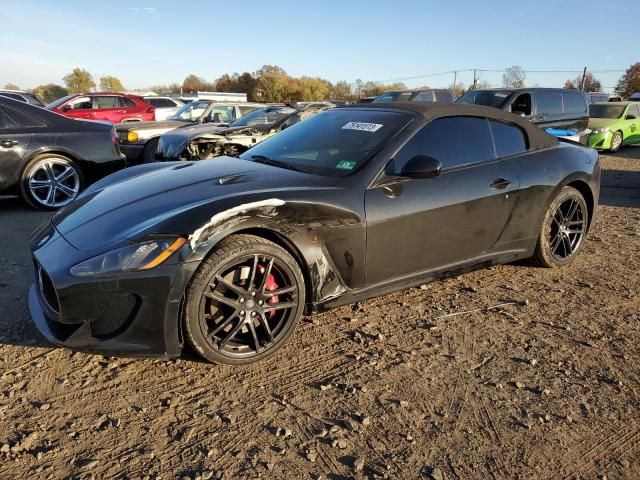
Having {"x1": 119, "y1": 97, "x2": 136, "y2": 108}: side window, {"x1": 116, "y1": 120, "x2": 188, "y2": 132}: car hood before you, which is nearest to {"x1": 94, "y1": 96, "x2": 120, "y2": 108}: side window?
{"x1": 119, "y1": 97, "x2": 136, "y2": 108}: side window

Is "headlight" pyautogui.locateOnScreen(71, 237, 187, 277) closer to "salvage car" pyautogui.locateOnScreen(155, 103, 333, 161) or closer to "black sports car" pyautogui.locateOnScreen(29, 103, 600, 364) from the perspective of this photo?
"black sports car" pyautogui.locateOnScreen(29, 103, 600, 364)

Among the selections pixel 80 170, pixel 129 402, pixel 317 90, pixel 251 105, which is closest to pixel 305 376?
pixel 129 402

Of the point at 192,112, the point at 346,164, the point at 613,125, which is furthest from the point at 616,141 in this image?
the point at 346,164

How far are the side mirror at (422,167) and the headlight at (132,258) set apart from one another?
59.1 inches

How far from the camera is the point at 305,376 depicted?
279cm

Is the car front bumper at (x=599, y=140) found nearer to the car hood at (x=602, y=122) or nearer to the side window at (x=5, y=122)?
the car hood at (x=602, y=122)

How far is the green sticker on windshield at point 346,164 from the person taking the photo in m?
3.32

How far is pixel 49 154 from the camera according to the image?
6469 mm

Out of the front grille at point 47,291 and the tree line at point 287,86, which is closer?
the front grille at point 47,291

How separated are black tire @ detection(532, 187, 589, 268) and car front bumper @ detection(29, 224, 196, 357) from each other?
3.11m

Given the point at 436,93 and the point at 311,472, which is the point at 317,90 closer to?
the point at 436,93

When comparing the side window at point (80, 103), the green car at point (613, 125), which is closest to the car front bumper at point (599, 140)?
the green car at point (613, 125)

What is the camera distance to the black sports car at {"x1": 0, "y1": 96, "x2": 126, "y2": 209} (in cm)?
624

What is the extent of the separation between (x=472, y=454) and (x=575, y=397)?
79cm
